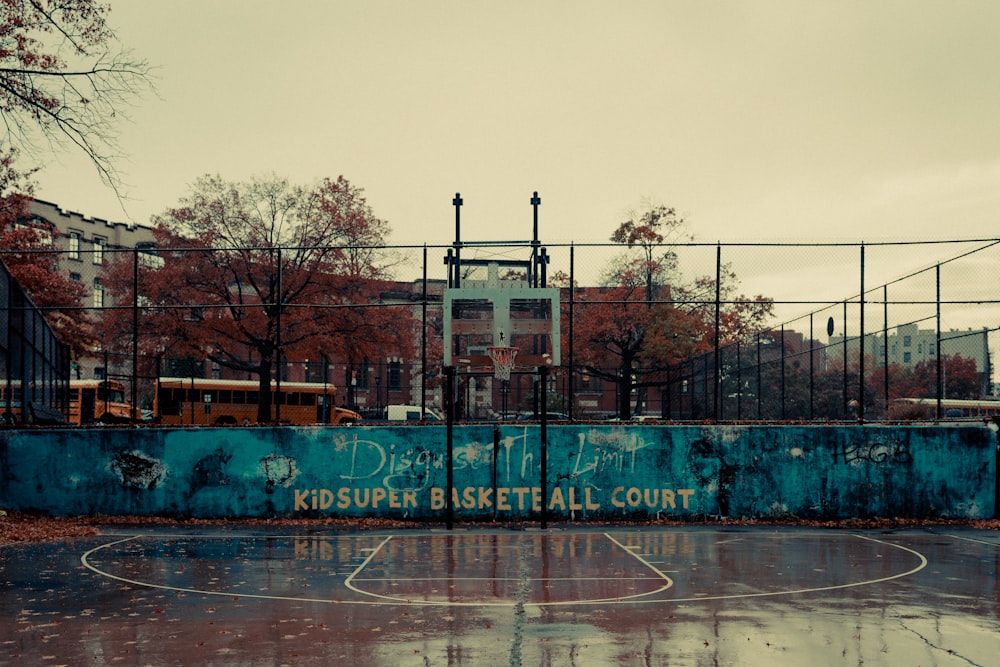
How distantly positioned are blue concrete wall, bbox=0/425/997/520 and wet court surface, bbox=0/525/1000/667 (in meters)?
3.06

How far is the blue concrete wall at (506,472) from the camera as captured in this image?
20.1 m

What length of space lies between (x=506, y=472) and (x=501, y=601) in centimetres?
952

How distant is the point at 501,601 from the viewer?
10.6m

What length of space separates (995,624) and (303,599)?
688 centimetres

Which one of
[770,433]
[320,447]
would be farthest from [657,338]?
[320,447]

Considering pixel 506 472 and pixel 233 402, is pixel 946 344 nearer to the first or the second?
pixel 506 472

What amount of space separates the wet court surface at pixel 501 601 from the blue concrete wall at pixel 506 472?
306 centimetres

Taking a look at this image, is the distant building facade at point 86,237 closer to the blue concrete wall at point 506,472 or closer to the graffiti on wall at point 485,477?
the blue concrete wall at point 506,472

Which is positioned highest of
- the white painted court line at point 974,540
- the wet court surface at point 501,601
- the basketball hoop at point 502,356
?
the basketball hoop at point 502,356

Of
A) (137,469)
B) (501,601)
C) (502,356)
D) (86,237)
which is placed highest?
(86,237)

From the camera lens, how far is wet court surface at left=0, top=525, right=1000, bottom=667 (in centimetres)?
820

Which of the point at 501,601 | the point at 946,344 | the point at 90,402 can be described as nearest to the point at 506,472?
the point at 501,601

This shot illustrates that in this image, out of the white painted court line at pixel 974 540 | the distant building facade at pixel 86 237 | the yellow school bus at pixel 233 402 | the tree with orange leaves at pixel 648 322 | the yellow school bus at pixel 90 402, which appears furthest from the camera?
the distant building facade at pixel 86 237

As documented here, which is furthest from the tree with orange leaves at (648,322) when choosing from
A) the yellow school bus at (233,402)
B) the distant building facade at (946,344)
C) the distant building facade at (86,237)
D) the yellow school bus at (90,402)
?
the distant building facade at (86,237)
